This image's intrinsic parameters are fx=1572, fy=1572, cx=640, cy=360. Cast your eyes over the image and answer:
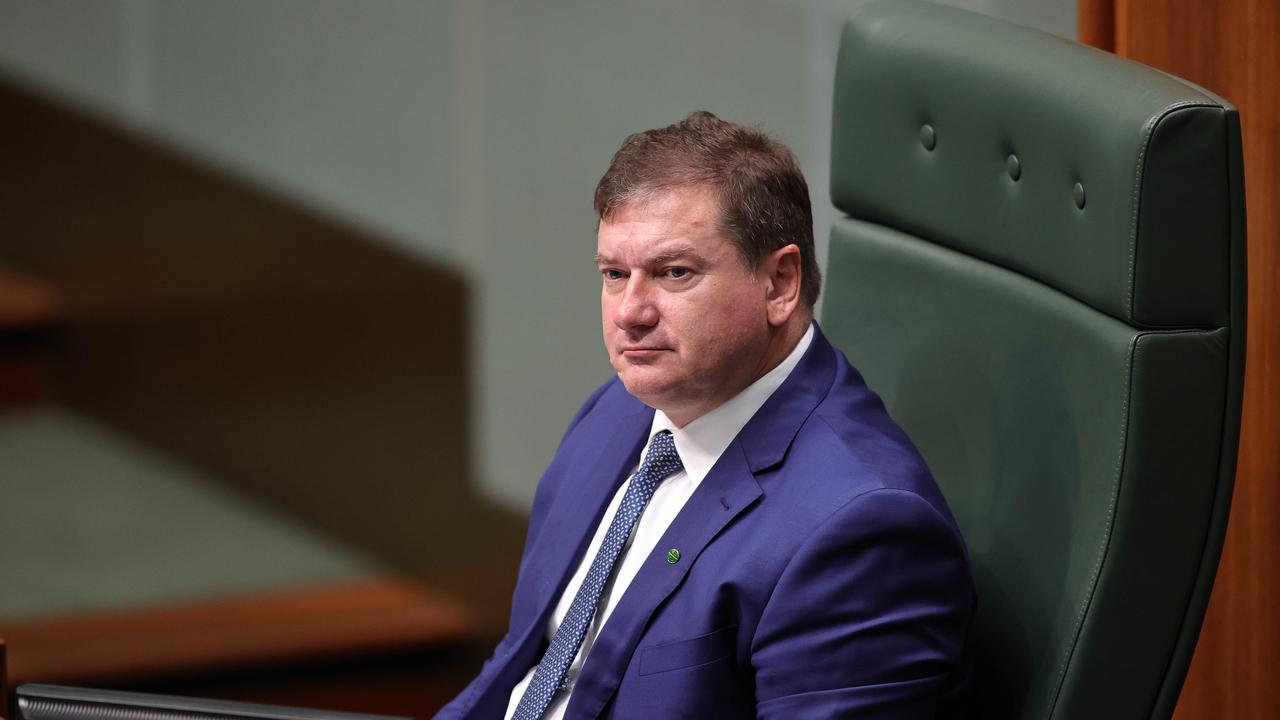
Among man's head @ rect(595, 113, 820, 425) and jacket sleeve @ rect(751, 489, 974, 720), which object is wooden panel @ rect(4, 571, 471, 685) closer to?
man's head @ rect(595, 113, 820, 425)

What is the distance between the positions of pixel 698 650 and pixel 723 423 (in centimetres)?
23

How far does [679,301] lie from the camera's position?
4.67 ft

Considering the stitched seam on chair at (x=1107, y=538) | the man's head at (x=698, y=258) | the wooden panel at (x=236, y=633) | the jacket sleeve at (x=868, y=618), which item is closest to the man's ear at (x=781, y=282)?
the man's head at (x=698, y=258)

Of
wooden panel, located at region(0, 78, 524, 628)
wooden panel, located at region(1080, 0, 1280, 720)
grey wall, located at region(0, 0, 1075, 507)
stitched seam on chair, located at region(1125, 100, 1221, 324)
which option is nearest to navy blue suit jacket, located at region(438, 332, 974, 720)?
stitched seam on chair, located at region(1125, 100, 1221, 324)

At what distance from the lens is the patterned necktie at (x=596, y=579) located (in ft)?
5.02

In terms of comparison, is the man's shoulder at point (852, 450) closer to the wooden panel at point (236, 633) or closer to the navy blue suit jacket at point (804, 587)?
the navy blue suit jacket at point (804, 587)

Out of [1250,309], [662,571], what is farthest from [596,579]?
[1250,309]

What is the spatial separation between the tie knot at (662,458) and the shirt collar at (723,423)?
0.07ft

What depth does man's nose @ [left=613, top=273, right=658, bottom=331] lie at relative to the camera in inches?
56.4

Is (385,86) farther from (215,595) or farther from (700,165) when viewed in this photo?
(700,165)

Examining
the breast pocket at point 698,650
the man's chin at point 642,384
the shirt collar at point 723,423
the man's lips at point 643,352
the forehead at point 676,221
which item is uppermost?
the forehead at point 676,221

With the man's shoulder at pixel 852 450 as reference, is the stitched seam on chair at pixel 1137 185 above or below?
above

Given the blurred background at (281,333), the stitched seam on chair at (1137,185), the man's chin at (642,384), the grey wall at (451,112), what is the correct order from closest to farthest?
the stitched seam on chair at (1137,185), the man's chin at (642,384), the grey wall at (451,112), the blurred background at (281,333)

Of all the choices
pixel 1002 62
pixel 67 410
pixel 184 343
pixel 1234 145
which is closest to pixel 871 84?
pixel 1002 62
